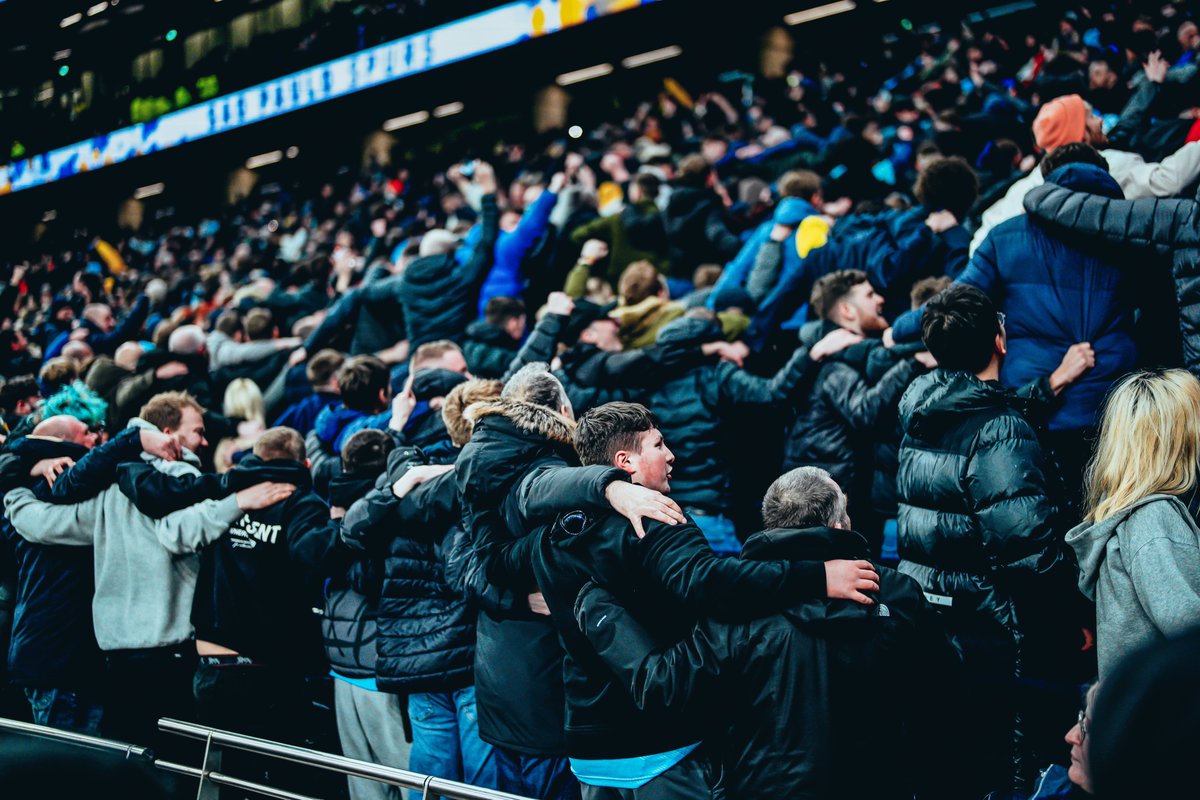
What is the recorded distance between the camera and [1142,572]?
8.32 ft

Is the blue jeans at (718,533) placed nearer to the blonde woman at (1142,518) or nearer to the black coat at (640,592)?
the black coat at (640,592)

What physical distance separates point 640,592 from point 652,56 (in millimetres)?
14718

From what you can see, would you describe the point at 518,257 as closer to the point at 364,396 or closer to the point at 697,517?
the point at 364,396

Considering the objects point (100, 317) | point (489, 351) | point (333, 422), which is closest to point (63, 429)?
point (333, 422)

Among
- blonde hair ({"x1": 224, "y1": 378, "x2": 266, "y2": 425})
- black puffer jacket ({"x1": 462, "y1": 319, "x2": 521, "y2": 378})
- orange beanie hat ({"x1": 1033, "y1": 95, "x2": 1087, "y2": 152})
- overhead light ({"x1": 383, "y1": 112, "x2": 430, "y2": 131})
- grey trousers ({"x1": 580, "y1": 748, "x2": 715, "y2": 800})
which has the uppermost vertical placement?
overhead light ({"x1": 383, "y1": 112, "x2": 430, "y2": 131})

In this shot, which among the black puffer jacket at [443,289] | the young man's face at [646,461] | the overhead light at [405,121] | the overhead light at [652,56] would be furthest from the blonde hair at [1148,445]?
the overhead light at [405,121]

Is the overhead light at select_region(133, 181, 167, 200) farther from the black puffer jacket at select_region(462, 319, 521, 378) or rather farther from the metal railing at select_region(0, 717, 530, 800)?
the metal railing at select_region(0, 717, 530, 800)

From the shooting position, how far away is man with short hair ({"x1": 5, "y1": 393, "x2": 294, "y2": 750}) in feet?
15.1

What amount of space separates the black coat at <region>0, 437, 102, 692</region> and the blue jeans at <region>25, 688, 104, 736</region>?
0.05 metres

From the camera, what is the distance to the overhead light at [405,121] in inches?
769

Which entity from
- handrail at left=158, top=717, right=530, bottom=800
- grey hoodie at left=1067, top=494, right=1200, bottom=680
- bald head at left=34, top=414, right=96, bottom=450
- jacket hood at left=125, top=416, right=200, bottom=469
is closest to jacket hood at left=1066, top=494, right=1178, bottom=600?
grey hoodie at left=1067, top=494, right=1200, bottom=680

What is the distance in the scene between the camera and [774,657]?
2.49 m

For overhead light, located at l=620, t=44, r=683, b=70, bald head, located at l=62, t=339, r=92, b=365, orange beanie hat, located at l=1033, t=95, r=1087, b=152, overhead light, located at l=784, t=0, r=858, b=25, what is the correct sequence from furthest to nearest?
overhead light, located at l=620, t=44, r=683, b=70
overhead light, located at l=784, t=0, r=858, b=25
bald head, located at l=62, t=339, r=92, b=365
orange beanie hat, located at l=1033, t=95, r=1087, b=152

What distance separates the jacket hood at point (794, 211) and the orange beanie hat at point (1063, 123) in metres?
1.75
